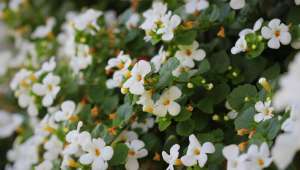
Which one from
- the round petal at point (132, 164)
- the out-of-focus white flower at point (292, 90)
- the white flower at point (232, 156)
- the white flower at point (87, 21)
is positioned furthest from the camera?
the white flower at point (87, 21)

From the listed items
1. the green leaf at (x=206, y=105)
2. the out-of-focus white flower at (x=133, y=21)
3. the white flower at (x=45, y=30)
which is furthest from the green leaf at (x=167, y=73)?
the white flower at (x=45, y=30)

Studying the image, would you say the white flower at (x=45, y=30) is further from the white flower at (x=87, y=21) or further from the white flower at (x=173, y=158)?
the white flower at (x=173, y=158)

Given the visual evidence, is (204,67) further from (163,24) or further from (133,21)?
(133,21)

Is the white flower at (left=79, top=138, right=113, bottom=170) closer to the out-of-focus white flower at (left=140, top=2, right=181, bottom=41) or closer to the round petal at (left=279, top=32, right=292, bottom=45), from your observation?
the out-of-focus white flower at (left=140, top=2, right=181, bottom=41)

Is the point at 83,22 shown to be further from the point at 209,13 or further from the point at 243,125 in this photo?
the point at 243,125

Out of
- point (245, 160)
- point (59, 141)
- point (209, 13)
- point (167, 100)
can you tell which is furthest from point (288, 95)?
point (59, 141)

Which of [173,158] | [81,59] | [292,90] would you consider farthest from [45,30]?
[292,90]
